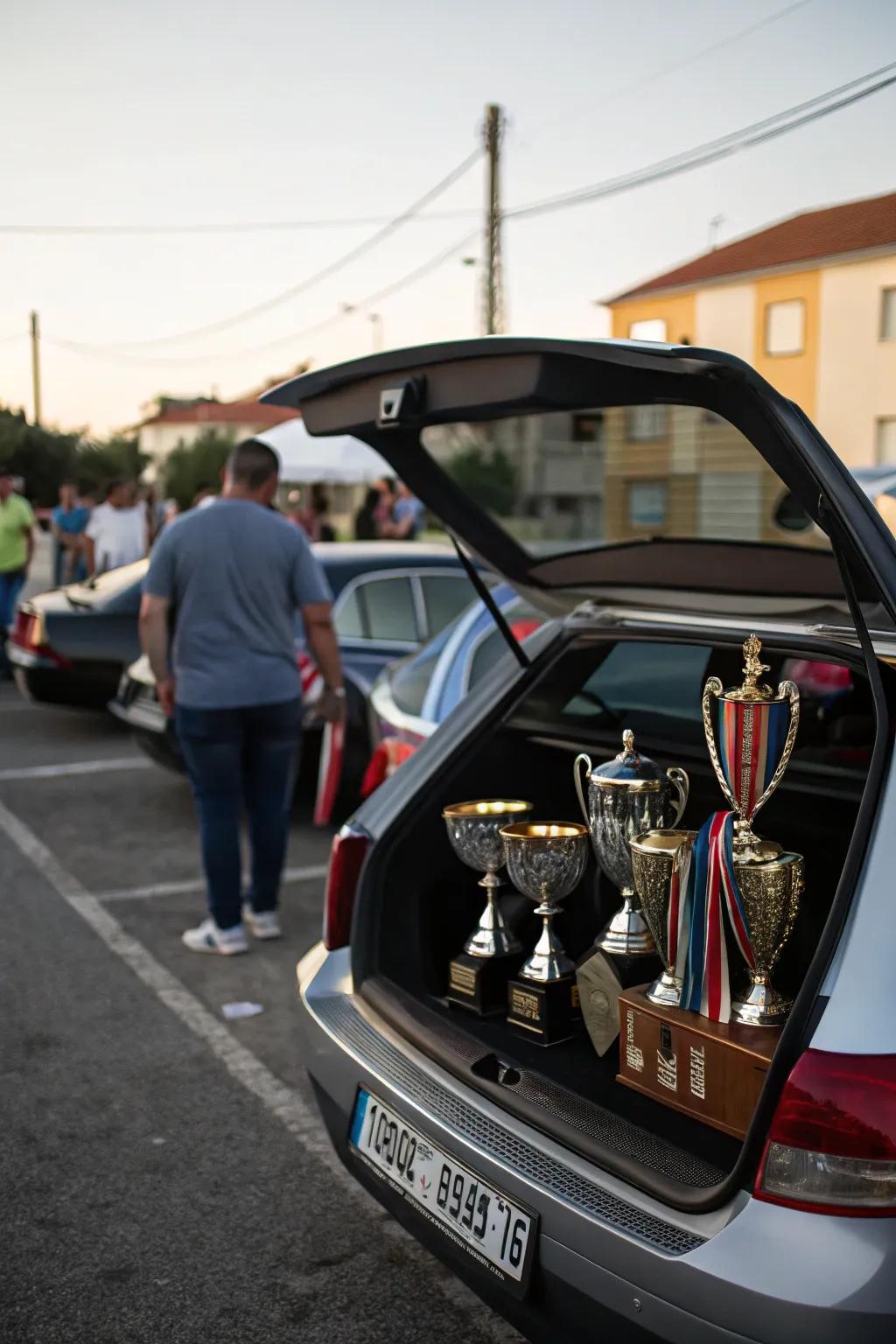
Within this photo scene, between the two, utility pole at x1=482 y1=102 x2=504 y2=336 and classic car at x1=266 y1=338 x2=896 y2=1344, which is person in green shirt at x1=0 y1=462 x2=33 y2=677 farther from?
utility pole at x1=482 y1=102 x2=504 y2=336

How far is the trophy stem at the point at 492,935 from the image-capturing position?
2725 millimetres

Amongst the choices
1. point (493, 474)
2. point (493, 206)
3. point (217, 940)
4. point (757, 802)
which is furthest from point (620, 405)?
point (493, 474)

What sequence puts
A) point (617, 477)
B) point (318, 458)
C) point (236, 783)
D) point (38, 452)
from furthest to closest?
point (617, 477)
point (38, 452)
point (318, 458)
point (236, 783)

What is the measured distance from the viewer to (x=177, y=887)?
18.6ft

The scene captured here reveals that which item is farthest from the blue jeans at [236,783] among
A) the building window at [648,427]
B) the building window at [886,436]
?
the building window at [648,427]

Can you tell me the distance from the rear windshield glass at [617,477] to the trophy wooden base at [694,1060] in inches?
41.7

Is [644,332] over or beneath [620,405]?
over

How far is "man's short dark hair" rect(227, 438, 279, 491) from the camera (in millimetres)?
4586

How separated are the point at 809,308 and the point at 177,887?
8868 millimetres

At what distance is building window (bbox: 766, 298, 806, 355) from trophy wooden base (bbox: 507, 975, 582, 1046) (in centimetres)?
671

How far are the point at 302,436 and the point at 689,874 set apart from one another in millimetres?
15065

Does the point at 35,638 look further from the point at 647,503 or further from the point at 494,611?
the point at 647,503

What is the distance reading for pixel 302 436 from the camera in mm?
16719

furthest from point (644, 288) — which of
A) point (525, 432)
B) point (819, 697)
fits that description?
point (525, 432)
